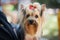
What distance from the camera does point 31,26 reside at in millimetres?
998

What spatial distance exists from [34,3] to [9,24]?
255 mm

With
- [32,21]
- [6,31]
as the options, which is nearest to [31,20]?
[32,21]

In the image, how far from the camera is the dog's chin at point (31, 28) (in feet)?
3.28

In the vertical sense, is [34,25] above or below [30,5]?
below

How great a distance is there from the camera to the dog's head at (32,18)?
1.00m

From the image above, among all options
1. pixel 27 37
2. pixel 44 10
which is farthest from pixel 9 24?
pixel 44 10

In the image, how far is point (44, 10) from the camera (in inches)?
40.3

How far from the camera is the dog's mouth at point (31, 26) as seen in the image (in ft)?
3.26

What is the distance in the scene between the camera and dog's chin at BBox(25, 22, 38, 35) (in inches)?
39.4

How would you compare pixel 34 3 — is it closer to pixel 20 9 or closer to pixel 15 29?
pixel 20 9

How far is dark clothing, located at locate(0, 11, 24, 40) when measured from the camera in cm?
99

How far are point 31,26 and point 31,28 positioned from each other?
17 millimetres

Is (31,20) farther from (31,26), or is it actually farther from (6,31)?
(6,31)

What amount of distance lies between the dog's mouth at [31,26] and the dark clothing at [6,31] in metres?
0.07
